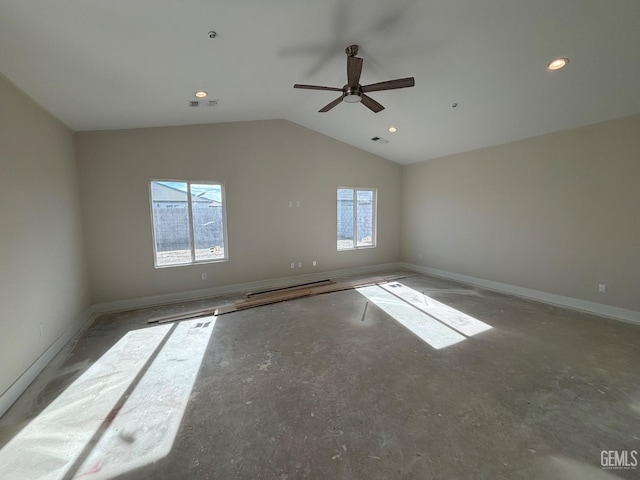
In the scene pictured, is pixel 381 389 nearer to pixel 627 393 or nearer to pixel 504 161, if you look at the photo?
pixel 627 393

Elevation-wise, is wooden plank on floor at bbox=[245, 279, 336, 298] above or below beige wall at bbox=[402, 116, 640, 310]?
below

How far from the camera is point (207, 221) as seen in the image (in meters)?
4.78

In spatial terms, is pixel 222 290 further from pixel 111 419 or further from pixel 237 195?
pixel 111 419

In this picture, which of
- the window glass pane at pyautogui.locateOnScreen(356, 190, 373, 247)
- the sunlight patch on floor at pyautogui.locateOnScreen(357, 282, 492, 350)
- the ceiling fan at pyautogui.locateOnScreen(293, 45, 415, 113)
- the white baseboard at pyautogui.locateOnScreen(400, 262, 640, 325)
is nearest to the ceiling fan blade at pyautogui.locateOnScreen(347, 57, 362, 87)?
the ceiling fan at pyautogui.locateOnScreen(293, 45, 415, 113)

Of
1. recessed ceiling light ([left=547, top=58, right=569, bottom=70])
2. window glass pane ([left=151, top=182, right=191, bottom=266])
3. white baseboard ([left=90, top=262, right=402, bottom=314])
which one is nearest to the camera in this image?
recessed ceiling light ([left=547, top=58, right=569, bottom=70])

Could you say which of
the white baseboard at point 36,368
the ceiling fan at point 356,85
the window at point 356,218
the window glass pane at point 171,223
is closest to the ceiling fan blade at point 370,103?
the ceiling fan at point 356,85

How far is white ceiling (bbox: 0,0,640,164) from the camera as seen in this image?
6.75 feet

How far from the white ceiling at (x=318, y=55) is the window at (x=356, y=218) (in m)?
2.50

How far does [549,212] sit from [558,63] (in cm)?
241

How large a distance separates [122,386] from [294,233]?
3.74 metres

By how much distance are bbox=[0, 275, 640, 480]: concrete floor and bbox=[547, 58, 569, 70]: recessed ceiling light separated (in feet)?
10.4

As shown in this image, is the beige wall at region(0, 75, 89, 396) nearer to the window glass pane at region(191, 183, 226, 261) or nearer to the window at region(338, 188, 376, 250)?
the window glass pane at region(191, 183, 226, 261)

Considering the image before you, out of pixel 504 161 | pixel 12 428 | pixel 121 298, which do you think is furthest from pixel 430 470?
pixel 504 161

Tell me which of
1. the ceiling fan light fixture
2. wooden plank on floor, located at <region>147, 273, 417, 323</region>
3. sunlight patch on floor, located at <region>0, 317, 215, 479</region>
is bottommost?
sunlight patch on floor, located at <region>0, 317, 215, 479</region>
